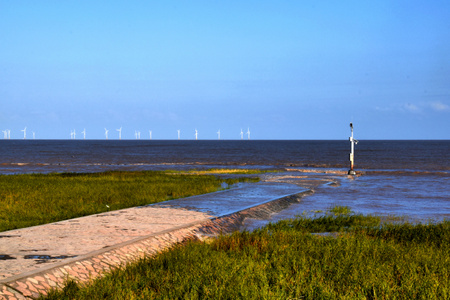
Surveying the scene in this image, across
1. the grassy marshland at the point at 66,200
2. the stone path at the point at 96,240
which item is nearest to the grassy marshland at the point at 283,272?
the stone path at the point at 96,240

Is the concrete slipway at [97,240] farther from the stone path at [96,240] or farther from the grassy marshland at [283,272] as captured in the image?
the grassy marshland at [283,272]

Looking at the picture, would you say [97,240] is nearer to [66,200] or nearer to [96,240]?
[96,240]

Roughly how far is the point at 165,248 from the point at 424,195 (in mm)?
20458

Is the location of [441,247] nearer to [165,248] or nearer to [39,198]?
[165,248]

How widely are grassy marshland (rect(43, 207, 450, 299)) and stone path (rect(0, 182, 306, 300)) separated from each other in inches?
16.9

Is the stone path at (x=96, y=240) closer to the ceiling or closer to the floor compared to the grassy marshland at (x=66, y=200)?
closer to the ceiling

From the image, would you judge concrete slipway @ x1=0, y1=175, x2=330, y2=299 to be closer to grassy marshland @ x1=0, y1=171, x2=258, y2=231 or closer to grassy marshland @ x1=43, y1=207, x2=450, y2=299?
grassy marshland @ x1=43, y1=207, x2=450, y2=299

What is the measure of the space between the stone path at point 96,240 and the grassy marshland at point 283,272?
430 millimetres

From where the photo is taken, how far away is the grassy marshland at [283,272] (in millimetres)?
6497

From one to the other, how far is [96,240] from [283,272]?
12.9 feet

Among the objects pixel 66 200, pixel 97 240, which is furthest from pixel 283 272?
pixel 66 200

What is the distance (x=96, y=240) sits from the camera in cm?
943

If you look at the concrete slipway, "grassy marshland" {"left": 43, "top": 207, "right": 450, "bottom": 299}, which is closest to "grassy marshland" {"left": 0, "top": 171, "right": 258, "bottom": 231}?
the concrete slipway

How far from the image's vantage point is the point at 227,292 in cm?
645
